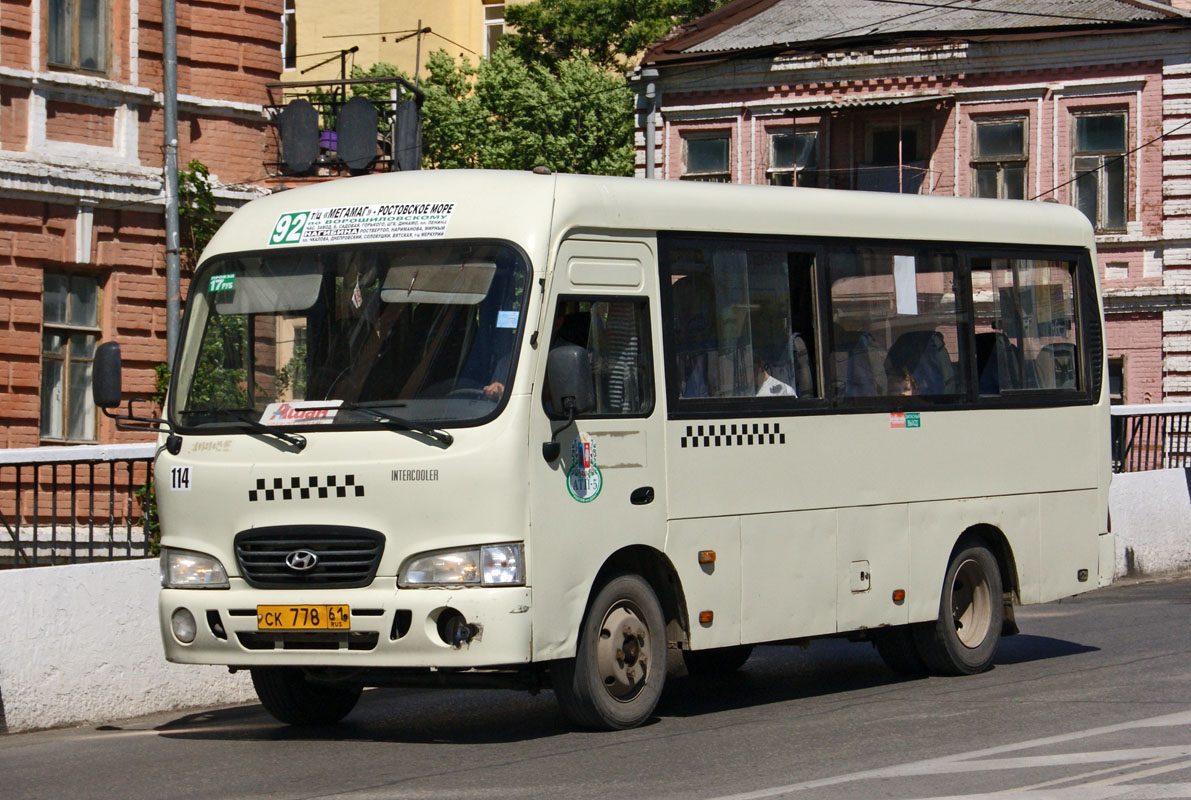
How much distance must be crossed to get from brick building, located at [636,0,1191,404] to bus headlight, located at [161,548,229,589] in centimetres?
2377

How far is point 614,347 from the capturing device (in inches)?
395

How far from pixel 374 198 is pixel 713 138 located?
2604 cm

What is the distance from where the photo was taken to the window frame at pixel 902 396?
1038 centimetres

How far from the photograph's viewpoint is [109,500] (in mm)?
12141

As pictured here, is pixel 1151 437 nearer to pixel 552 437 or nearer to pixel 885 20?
pixel 552 437

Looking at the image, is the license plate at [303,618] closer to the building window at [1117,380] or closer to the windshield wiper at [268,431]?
the windshield wiper at [268,431]

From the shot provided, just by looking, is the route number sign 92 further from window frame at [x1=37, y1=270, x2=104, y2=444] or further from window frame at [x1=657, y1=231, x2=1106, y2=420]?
window frame at [x1=37, y1=270, x2=104, y2=444]

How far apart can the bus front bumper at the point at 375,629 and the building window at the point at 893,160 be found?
995 inches

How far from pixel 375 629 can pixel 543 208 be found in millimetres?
2203

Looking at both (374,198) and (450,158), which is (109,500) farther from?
(450,158)

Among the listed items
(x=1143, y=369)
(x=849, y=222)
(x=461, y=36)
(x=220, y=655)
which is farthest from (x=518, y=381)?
(x=461, y=36)

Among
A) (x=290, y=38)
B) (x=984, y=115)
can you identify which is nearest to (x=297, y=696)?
(x=984, y=115)

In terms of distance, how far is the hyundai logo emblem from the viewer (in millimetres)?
9477

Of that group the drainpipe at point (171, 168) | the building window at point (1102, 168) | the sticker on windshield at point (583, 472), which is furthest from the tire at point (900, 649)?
the building window at point (1102, 168)
